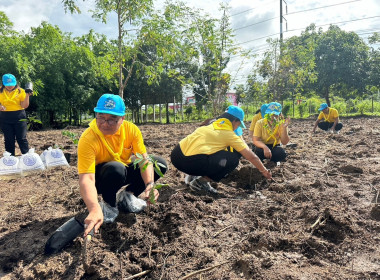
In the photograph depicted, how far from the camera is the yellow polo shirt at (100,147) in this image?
77.4 inches

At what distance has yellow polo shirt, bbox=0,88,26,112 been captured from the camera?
4074 mm

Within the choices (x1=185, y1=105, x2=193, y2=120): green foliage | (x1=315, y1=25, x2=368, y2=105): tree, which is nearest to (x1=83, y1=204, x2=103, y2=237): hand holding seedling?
(x1=315, y1=25, x2=368, y2=105): tree

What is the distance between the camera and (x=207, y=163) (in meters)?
2.98

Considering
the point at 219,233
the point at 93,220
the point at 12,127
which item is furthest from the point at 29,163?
the point at 219,233

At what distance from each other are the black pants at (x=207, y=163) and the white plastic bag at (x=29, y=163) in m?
2.02

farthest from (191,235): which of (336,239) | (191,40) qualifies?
(191,40)

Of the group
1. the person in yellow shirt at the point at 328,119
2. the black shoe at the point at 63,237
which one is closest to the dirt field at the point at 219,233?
the black shoe at the point at 63,237

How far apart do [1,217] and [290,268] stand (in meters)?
2.48

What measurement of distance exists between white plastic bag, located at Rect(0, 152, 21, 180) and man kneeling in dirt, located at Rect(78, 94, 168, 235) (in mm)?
2022

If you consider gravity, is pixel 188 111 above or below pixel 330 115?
below

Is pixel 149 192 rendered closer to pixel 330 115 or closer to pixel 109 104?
pixel 109 104

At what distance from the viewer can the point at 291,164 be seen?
434 centimetres

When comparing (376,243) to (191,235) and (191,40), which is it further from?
(191,40)

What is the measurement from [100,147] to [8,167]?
7.32 feet
